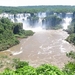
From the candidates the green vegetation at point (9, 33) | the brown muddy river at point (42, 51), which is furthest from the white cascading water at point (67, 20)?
the brown muddy river at point (42, 51)

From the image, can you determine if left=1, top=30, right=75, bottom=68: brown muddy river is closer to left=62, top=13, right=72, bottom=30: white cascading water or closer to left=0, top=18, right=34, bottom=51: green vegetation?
left=0, top=18, right=34, bottom=51: green vegetation

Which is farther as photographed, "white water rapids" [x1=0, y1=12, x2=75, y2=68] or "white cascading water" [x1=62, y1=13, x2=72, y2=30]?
"white cascading water" [x1=62, y1=13, x2=72, y2=30]

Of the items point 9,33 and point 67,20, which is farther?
point 67,20

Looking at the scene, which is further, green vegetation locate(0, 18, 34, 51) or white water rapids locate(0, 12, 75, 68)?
green vegetation locate(0, 18, 34, 51)

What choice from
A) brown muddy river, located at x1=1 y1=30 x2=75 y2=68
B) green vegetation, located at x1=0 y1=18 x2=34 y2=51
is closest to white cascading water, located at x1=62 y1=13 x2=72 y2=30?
green vegetation, located at x1=0 y1=18 x2=34 y2=51

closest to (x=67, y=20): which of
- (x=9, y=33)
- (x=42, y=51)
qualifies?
(x=9, y=33)

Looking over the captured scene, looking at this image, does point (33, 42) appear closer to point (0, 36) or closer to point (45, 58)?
point (0, 36)

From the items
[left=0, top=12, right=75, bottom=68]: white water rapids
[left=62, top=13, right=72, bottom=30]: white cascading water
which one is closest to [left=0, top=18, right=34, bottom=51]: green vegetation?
[left=0, top=12, right=75, bottom=68]: white water rapids

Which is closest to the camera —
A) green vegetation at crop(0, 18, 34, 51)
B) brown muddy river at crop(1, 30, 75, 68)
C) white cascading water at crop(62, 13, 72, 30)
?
brown muddy river at crop(1, 30, 75, 68)

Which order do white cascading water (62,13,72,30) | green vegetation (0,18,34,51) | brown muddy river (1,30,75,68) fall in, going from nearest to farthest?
1. brown muddy river (1,30,75,68)
2. green vegetation (0,18,34,51)
3. white cascading water (62,13,72,30)

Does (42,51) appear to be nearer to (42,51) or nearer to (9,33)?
(42,51)
